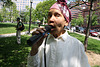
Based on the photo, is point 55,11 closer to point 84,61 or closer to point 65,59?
point 65,59

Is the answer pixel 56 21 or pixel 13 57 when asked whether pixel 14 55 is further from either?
pixel 56 21

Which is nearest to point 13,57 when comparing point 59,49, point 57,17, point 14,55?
point 14,55

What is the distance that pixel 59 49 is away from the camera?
1.26 m

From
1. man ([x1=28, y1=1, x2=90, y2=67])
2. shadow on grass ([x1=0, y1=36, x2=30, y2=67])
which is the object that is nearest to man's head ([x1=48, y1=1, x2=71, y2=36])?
man ([x1=28, y1=1, x2=90, y2=67])

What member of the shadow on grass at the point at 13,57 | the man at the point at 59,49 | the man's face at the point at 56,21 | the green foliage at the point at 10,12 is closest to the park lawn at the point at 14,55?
the shadow on grass at the point at 13,57

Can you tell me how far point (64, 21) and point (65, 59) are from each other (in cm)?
55

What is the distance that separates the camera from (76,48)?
1356 millimetres

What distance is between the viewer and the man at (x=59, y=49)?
48.8 inches

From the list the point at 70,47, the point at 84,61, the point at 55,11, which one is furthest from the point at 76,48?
the point at 55,11

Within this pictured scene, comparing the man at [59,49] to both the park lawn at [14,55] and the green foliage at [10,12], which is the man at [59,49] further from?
the green foliage at [10,12]

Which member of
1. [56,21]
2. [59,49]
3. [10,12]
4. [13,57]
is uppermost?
[10,12]

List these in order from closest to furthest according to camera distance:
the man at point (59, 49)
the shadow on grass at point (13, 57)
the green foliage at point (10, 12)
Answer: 1. the man at point (59, 49)
2. the shadow on grass at point (13, 57)
3. the green foliage at point (10, 12)

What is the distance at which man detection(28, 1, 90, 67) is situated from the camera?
124 centimetres

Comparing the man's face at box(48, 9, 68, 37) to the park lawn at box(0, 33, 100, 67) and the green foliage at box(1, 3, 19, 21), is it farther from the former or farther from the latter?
the green foliage at box(1, 3, 19, 21)
